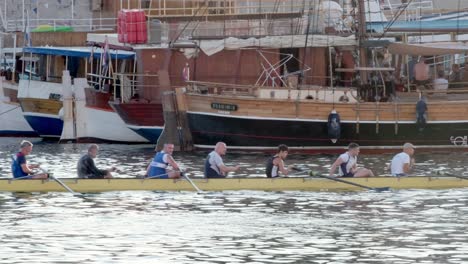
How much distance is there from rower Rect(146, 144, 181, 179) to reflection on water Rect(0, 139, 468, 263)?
1.50ft

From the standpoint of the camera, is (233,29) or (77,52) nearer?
(233,29)

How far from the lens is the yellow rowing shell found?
35.8 meters

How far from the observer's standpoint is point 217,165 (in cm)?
3662

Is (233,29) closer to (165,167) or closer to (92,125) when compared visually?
(92,125)

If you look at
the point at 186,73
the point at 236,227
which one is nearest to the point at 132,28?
the point at 186,73

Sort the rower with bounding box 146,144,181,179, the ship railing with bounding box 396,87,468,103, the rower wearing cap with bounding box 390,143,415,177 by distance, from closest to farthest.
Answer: the rower with bounding box 146,144,181,179 → the rower wearing cap with bounding box 390,143,415,177 → the ship railing with bounding box 396,87,468,103

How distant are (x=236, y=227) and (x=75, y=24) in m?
40.1

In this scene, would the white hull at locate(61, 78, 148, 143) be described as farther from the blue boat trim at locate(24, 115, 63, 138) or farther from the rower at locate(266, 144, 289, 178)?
the rower at locate(266, 144, 289, 178)

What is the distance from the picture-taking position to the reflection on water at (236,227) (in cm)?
2645

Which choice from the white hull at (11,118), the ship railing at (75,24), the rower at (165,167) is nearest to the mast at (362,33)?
the ship railing at (75,24)

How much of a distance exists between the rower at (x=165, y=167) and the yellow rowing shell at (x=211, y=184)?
0.23 meters

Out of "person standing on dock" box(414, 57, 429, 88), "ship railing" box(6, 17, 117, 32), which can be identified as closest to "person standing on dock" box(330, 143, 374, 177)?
"person standing on dock" box(414, 57, 429, 88)

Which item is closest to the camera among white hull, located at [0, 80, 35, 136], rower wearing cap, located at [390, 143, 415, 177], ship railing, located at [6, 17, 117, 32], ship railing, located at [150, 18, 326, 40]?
rower wearing cap, located at [390, 143, 415, 177]

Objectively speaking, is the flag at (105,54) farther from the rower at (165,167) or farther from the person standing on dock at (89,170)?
the rower at (165,167)
